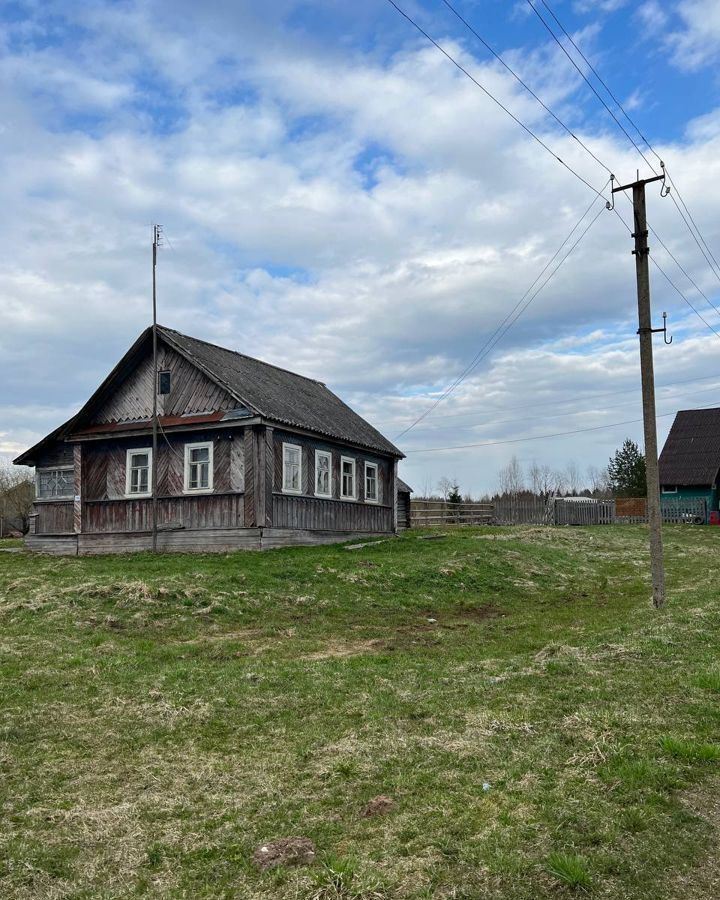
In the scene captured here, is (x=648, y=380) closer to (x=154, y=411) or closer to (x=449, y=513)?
(x=154, y=411)

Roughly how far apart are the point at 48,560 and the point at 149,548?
3011 millimetres

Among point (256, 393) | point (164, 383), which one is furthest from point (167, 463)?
point (256, 393)

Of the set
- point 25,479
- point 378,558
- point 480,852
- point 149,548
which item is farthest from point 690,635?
point 25,479

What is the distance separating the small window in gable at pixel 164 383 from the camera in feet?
81.5

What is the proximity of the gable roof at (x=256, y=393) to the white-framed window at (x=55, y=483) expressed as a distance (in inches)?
37.3

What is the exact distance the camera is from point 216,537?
75.6ft

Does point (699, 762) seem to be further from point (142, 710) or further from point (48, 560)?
point (48, 560)

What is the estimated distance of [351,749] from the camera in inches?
268

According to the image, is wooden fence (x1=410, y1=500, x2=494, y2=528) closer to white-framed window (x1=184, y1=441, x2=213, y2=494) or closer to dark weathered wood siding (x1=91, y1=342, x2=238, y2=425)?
dark weathered wood siding (x1=91, y1=342, x2=238, y2=425)

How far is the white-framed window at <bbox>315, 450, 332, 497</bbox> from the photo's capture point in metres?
26.1

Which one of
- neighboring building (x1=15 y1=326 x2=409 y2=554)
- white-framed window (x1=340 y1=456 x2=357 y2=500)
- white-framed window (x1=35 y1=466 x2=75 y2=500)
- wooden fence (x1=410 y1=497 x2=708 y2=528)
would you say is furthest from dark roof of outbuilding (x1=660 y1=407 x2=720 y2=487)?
white-framed window (x1=35 y1=466 x2=75 y2=500)

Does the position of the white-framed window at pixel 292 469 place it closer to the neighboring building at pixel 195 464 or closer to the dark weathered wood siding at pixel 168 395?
the neighboring building at pixel 195 464

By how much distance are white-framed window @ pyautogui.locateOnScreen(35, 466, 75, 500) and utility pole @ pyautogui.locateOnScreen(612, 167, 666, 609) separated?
20283mm

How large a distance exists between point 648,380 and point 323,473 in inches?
545
